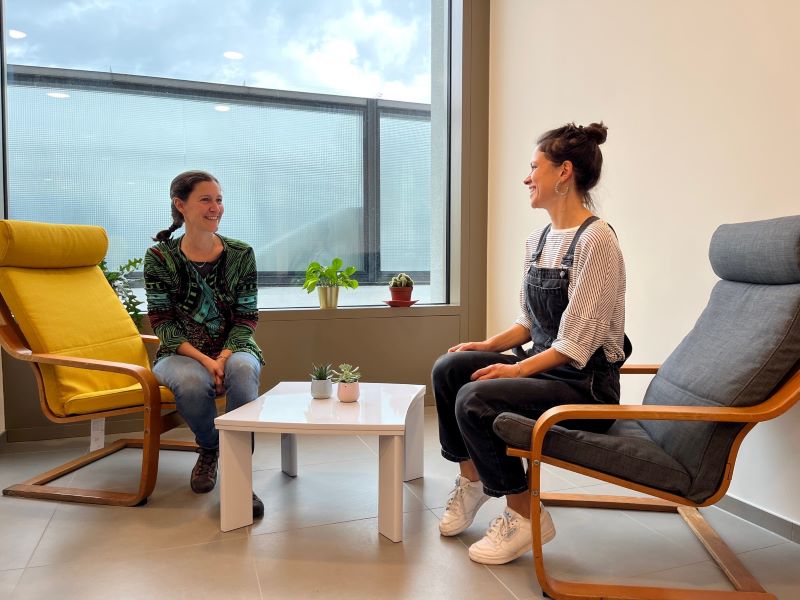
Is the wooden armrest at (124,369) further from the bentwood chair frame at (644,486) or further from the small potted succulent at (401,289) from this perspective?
the small potted succulent at (401,289)

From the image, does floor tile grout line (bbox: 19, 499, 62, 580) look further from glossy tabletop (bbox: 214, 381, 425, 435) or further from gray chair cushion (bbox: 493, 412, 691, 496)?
gray chair cushion (bbox: 493, 412, 691, 496)

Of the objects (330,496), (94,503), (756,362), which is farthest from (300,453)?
(756,362)

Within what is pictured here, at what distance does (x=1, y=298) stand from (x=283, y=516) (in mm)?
1413

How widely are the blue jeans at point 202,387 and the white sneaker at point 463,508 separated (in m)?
0.86

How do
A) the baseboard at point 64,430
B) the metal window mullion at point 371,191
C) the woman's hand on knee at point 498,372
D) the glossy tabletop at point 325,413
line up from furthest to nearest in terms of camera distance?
the metal window mullion at point 371,191 → the baseboard at point 64,430 → the glossy tabletop at point 325,413 → the woman's hand on knee at point 498,372

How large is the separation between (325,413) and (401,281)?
181 cm

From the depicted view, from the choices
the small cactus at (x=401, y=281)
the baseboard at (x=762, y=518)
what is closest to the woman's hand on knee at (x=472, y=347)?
the baseboard at (x=762, y=518)

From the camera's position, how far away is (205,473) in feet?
8.26

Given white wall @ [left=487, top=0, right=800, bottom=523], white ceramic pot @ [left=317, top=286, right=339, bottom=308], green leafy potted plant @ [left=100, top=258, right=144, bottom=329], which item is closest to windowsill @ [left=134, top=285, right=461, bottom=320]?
white ceramic pot @ [left=317, top=286, right=339, bottom=308]

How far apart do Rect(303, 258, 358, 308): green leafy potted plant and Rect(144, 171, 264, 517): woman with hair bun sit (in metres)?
0.98

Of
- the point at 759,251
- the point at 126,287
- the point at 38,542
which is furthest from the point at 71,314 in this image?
the point at 759,251

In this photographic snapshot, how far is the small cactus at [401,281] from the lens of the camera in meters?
3.97

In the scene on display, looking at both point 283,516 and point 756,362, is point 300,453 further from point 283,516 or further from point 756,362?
point 756,362

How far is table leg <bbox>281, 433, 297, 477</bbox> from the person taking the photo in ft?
8.87
